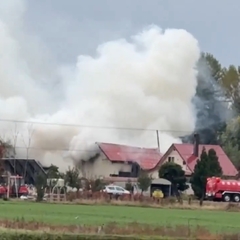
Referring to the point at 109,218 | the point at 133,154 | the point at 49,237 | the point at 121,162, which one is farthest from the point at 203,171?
the point at 49,237

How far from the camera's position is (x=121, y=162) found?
382 ft

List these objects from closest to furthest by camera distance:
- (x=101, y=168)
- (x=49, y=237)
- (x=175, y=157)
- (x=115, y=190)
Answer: (x=49, y=237), (x=115, y=190), (x=101, y=168), (x=175, y=157)

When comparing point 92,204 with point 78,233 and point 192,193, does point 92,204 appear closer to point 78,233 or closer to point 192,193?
point 192,193

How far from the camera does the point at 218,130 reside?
398ft

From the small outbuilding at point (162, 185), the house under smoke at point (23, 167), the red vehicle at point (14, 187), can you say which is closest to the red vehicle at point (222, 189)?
the small outbuilding at point (162, 185)

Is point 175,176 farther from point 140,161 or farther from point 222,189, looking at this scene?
point 140,161

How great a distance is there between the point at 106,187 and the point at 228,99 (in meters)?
27.0

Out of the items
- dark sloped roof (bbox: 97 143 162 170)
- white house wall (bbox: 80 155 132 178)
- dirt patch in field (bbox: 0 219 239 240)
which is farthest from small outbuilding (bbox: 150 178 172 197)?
dirt patch in field (bbox: 0 219 239 240)

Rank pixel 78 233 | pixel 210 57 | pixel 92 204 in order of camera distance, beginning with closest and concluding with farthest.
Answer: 1. pixel 78 233
2. pixel 92 204
3. pixel 210 57

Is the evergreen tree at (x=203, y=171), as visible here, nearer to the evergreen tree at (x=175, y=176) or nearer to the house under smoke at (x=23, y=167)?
the evergreen tree at (x=175, y=176)

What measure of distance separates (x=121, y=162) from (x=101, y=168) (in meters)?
2.96

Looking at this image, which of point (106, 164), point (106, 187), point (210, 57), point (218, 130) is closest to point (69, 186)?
point (106, 187)

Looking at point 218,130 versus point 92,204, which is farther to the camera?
point 218,130

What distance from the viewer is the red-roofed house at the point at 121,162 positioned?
11050 cm
